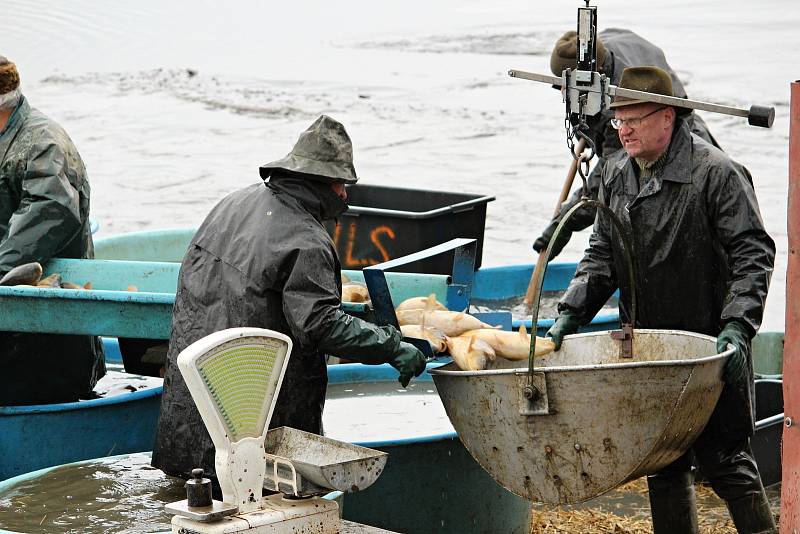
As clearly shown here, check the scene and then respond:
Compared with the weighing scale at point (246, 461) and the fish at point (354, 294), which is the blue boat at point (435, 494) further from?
the weighing scale at point (246, 461)

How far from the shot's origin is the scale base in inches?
126

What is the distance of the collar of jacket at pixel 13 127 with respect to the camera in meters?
5.63

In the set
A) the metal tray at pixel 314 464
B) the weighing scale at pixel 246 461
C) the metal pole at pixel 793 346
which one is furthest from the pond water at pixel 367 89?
the weighing scale at pixel 246 461

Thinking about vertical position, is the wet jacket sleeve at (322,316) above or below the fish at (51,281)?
above

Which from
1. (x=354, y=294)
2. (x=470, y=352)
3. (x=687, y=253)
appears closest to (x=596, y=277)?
(x=687, y=253)

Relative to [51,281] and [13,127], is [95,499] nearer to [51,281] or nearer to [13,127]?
[51,281]

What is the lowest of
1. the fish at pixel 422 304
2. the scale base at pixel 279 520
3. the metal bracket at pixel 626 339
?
the scale base at pixel 279 520

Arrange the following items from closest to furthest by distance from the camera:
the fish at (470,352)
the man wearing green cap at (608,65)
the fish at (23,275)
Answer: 1. the fish at (470,352)
2. the fish at (23,275)
3. the man wearing green cap at (608,65)

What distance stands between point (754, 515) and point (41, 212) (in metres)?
3.16

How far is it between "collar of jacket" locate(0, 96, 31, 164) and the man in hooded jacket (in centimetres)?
170

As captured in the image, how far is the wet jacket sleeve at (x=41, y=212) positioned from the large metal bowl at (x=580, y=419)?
221cm

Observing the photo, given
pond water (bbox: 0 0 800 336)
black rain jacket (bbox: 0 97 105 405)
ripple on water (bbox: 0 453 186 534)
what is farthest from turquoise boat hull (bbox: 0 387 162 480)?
pond water (bbox: 0 0 800 336)

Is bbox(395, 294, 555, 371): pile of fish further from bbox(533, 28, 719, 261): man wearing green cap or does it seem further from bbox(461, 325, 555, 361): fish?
bbox(533, 28, 719, 261): man wearing green cap

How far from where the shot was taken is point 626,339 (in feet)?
15.0
